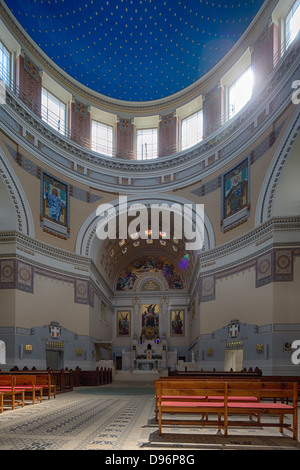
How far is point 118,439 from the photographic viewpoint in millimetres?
6516

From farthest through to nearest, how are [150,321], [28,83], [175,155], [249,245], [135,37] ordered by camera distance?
[150,321]
[175,155]
[135,37]
[28,83]
[249,245]

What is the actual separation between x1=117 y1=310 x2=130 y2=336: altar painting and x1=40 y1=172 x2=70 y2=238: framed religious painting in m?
15.3

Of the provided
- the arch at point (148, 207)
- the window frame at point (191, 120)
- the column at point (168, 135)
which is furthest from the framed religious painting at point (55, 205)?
the window frame at point (191, 120)

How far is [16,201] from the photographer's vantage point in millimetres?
19953

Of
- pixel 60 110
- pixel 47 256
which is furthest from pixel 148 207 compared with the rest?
pixel 60 110

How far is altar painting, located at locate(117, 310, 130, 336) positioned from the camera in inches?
1442

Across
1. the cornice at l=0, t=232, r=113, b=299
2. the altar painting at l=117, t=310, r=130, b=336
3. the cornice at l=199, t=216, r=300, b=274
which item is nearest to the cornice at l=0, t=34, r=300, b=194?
the cornice at l=199, t=216, r=300, b=274

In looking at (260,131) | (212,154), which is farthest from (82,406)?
(212,154)

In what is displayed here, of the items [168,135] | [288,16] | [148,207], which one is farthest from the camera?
[168,135]

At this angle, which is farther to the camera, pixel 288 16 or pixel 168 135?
pixel 168 135

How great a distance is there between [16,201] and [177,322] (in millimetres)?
20575

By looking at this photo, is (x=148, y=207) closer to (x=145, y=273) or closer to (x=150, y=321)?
(x=145, y=273)

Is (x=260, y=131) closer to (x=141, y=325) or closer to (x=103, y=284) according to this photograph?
(x=103, y=284)

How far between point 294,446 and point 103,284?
1020 inches
